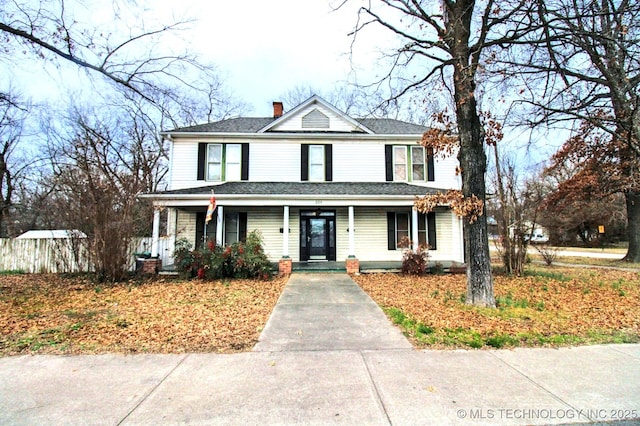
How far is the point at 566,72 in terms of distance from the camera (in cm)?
720

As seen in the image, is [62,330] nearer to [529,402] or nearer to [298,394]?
[298,394]

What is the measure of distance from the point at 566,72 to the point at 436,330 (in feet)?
22.7

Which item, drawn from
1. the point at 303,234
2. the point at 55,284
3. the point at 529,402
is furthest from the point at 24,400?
the point at 303,234

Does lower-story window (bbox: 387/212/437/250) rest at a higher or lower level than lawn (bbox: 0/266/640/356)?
higher

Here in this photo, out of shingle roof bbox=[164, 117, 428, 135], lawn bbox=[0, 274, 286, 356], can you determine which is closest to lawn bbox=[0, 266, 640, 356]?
lawn bbox=[0, 274, 286, 356]

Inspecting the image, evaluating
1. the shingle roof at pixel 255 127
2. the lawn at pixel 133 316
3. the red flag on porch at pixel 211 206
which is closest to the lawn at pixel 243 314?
the lawn at pixel 133 316

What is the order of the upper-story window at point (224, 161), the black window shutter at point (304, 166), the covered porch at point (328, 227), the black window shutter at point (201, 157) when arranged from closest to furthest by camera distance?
the covered porch at point (328, 227)
the black window shutter at point (201, 157)
the upper-story window at point (224, 161)
the black window shutter at point (304, 166)

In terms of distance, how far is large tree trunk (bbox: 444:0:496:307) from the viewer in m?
6.21

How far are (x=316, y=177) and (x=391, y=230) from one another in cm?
389

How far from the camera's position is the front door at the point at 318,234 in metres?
13.0

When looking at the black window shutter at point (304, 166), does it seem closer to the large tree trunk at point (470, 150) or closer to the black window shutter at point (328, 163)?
the black window shutter at point (328, 163)

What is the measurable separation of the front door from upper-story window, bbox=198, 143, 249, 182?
125 inches

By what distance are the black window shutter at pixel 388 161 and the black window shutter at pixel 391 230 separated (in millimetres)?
1538

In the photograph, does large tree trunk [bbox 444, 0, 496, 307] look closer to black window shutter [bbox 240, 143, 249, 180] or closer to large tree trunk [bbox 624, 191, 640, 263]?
black window shutter [bbox 240, 143, 249, 180]
